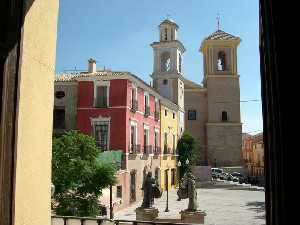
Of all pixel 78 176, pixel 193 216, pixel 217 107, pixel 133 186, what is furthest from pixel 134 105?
pixel 217 107

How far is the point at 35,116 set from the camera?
8.43 ft

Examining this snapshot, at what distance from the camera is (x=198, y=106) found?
4141 cm

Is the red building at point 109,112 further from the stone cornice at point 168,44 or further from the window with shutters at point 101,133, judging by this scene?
the stone cornice at point 168,44

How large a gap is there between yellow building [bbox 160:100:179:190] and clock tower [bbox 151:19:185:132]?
1.49 metres

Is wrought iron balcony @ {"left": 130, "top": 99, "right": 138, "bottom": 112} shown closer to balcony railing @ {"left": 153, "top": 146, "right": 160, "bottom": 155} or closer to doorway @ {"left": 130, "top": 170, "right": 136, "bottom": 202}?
doorway @ {"left": 130, "top": 170, "right": 136, "bottom": 202}

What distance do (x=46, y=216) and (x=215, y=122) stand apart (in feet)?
125

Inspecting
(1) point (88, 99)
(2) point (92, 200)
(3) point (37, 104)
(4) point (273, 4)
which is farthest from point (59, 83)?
(4) point (273, 4)

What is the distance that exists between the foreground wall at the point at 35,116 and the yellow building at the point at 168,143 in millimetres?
25937

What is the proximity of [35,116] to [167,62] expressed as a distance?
102ft

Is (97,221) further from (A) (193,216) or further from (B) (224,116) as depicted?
(B) (224,116)

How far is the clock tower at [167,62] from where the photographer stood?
32.7 meters

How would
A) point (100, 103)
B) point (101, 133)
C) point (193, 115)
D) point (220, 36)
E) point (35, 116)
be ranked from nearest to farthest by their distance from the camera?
1. point (35, 116)
2. point (101, 133)
3. point (100, 103)
4. point (220, 36)
5. point (193, 115)

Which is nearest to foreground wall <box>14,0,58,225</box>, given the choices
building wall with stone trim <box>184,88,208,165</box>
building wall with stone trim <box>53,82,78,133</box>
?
building wall with stone trim <box>53,82,78,133</box>

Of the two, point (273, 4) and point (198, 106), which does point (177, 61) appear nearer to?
point (198, 106)
